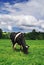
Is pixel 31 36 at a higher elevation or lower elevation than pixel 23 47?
lower

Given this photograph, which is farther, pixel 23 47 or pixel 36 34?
pixel 36 34

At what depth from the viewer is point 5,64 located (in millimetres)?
16453

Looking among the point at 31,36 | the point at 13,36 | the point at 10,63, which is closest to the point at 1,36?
the point at 31,36

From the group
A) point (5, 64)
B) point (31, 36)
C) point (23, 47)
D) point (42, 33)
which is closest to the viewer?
point (5, 64)

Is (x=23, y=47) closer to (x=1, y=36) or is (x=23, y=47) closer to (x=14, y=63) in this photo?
(x=14, y=63)

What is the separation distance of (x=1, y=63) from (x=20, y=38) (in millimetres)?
8439

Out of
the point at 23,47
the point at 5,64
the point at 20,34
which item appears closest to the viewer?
the point at 5,64

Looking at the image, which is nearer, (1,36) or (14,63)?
(14,63)

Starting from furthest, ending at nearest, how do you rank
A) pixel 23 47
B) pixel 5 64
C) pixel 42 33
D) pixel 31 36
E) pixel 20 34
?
pixel 42 33 < pixel 31 36 < pixel 20 34 < pixel 23 47 < pixel 5 64

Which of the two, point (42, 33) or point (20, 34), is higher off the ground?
point (20, 34)

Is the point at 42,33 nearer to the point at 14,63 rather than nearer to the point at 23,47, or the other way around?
the point at 23,47

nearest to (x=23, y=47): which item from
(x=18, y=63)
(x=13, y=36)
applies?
(x=13, y=36)

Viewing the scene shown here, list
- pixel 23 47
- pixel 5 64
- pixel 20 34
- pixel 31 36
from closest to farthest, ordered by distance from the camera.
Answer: pixel 5 64
pixel 23 47
pixel 20 34
pixel 31 36

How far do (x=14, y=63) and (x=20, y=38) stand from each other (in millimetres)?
8192
